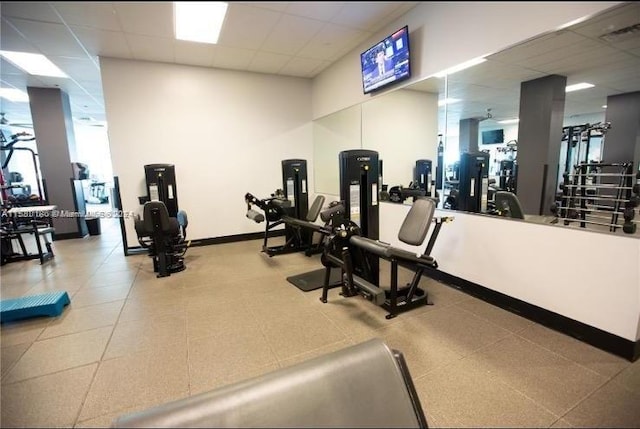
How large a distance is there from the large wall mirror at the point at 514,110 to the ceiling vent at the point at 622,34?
1 cm

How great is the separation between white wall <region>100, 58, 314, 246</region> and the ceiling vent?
14.8 feet

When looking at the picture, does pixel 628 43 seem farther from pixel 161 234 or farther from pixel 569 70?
pixel 161 234

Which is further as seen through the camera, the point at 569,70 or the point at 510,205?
the point at 569,70

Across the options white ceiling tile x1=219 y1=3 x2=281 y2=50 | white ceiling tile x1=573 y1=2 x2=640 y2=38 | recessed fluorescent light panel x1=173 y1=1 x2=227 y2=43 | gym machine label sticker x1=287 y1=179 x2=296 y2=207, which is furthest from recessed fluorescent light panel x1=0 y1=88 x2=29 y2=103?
white ceiling tile x1=573 y1=2 x2=640 y2=38

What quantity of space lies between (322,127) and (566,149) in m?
4.12

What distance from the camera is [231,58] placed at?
466 cm

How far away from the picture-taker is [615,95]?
12.5ft

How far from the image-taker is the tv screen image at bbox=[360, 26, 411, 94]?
3261mm

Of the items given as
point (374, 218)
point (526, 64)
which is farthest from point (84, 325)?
point (526, 64)

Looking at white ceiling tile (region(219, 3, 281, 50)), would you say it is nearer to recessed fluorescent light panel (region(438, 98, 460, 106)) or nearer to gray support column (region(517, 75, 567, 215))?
recessed fluorescent light panel (region(438, 98, 460, 106))

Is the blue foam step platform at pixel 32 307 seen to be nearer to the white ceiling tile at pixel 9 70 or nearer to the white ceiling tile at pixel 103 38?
the white ceiling tile at pixel 103 38

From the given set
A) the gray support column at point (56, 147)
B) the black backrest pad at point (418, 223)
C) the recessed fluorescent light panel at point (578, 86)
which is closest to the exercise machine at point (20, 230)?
the gray support column at point (56, 147)

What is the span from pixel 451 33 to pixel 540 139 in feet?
11.5

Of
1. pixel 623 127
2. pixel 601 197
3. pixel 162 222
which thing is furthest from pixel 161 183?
pixel 623 127
